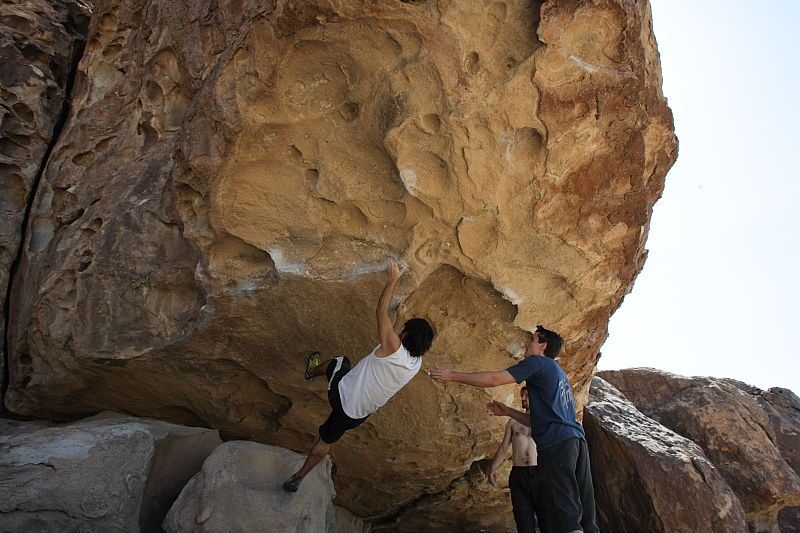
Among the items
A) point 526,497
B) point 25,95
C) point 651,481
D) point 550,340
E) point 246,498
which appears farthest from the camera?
point 651,481

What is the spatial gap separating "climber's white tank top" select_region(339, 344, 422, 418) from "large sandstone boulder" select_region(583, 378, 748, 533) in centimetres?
378

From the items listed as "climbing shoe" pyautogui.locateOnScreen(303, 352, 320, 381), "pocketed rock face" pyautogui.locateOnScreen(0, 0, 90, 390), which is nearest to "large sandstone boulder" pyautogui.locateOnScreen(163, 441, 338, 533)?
"climbing shoe" pyautogui.locateOnScreen(303, 352, 320, 381)

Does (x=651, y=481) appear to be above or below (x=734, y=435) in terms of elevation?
below

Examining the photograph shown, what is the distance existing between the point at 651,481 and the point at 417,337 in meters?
3.81

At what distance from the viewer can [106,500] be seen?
3818 millimetres

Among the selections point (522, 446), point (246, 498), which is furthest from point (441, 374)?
point (522, 446)

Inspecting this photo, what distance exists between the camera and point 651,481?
6.44m

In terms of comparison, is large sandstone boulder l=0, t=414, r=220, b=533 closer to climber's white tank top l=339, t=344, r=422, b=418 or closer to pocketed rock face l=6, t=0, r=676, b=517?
pocketed rock face l=6, t=0, r=676, b=517

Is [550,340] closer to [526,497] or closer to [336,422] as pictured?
[526,497]

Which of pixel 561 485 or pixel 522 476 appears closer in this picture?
pixel 561 485

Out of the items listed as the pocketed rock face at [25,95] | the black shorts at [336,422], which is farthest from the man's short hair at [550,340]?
the pocketed rock face at [25,95]

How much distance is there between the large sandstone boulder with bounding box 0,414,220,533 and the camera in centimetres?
366

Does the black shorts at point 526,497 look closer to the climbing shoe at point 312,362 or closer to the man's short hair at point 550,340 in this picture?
the man's short hair at point 550,340

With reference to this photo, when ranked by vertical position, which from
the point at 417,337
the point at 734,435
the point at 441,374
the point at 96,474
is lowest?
the point at 96,474
